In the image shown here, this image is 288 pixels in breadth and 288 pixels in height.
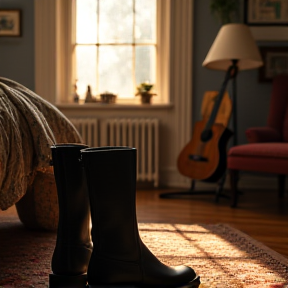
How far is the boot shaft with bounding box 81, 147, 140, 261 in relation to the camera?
1399 mm

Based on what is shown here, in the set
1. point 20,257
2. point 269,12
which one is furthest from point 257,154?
point 20,257

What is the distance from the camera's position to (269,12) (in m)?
4.49

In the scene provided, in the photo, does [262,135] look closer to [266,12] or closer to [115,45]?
[266,12]

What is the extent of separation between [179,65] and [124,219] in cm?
328

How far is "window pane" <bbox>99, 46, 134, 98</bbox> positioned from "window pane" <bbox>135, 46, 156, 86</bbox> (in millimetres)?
63

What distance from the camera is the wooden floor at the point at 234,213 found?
274 cm

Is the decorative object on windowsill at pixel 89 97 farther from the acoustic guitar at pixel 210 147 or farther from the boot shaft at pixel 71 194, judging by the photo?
the boot shaft at pixel 71 194

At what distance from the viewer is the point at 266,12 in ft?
14.7

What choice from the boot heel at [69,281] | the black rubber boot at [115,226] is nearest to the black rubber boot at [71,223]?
the boot heel at [69,281]

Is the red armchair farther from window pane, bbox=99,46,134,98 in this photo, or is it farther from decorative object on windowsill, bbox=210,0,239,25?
Result: window pane, bbox=99,46,134,98

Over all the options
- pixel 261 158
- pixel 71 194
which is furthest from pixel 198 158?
pixel 71 194

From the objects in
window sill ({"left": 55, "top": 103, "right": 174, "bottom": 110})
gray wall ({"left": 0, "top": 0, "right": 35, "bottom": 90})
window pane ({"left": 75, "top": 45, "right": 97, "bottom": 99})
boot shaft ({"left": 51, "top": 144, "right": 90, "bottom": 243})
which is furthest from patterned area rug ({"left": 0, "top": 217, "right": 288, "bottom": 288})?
window pane ({"left": 75, "top": 45, "right": 97, "bottom": 99})

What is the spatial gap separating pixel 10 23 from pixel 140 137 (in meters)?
1.47

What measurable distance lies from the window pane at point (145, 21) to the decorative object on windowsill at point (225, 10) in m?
0.57
